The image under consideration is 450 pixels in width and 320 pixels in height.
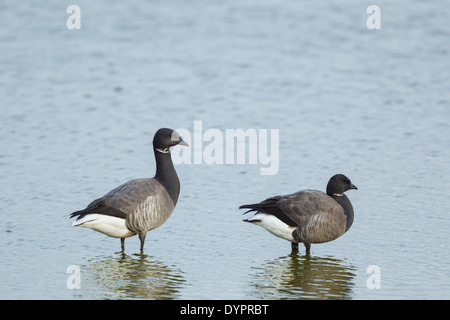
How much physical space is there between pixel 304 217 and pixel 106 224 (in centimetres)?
250

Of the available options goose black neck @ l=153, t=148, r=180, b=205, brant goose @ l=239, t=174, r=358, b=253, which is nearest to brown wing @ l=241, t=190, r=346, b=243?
brant goose @ l=239, t=174, r=358, b=253

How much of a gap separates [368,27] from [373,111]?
21.2 ft

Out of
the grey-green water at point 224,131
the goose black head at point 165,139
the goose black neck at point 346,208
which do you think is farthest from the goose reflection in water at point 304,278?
the goose black head at point 165,139

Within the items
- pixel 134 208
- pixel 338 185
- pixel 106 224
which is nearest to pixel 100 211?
pixel 106 224

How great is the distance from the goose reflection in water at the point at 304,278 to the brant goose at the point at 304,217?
31 centimetres

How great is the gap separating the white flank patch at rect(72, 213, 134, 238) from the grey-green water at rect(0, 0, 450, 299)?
1.04ft

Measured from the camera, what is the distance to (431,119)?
16.5 meters

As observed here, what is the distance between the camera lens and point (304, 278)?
1008 cm

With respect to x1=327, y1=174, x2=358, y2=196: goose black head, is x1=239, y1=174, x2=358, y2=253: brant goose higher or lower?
lower

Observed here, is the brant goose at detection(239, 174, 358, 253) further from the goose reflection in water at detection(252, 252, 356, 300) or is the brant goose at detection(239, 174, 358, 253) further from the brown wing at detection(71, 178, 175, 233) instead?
the brown wing at detection(71, 178, 175, 233)

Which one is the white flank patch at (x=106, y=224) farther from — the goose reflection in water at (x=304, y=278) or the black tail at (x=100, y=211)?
the goose reflection in water at (x=304, y=278)

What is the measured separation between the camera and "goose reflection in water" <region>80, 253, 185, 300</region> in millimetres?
9367
